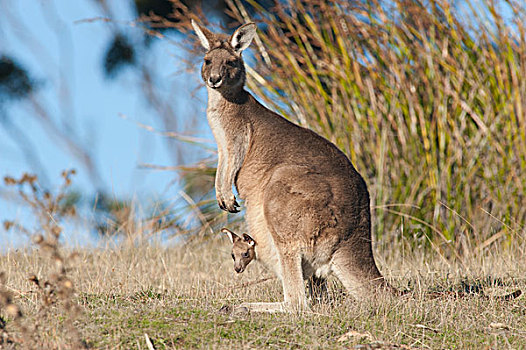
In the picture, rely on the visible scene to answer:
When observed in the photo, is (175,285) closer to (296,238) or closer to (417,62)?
(296,238)

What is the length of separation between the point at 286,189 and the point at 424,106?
4212 mm

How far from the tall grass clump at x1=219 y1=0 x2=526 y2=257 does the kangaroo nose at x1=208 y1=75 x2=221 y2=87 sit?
10.6 feet

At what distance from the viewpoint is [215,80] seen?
431 cm

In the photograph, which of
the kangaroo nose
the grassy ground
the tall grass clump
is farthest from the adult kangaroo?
the tall grass clump

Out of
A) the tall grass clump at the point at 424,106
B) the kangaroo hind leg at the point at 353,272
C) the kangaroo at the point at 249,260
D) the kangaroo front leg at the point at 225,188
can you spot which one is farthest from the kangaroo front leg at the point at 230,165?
the tall grass clump at the point at 424,106

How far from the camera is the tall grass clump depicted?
7277mm

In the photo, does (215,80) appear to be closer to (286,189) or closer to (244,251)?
(286,189)

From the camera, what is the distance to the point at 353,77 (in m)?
7.67

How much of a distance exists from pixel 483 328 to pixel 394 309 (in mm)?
494

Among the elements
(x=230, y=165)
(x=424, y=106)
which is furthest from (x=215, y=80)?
(x=424, y=106)

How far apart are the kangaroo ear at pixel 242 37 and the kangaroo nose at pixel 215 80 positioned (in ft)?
1.09

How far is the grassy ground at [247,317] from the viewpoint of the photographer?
3.24 metres

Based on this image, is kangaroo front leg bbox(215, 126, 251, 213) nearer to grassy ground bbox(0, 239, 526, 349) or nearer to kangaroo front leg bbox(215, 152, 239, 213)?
kangaroo front leg bbox(215, 152, 239, 213)

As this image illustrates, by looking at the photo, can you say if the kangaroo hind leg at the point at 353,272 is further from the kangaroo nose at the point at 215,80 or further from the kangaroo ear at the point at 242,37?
the kangaroo ear at the point at 242,37
